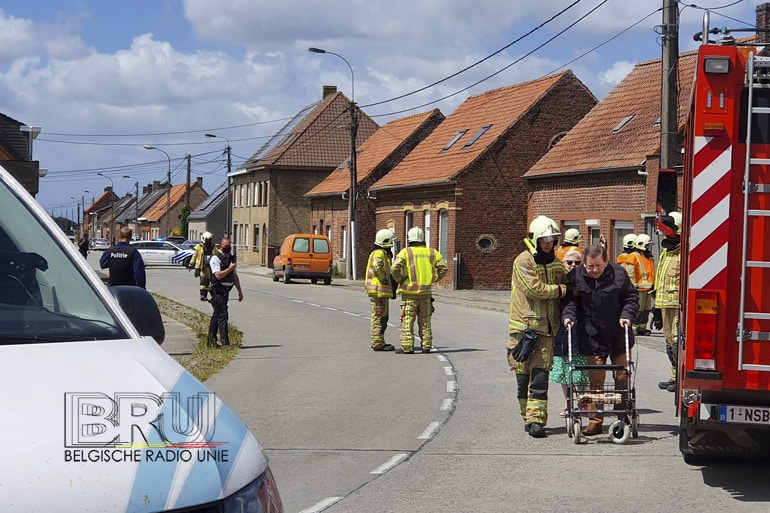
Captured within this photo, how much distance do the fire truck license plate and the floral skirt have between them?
7.89ft

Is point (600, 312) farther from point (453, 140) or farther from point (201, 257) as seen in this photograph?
point (453, 140)

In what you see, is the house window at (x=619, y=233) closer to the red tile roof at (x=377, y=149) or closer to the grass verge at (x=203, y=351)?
the grass verge at (x=203, y=351)

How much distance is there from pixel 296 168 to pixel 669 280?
57101 mm

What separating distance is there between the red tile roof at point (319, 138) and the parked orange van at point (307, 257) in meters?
25.4

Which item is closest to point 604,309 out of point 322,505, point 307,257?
point 322,505

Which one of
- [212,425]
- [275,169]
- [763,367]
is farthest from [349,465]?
[275,169]

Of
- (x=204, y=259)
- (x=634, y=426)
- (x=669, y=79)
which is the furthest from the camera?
(x=669, y=79)

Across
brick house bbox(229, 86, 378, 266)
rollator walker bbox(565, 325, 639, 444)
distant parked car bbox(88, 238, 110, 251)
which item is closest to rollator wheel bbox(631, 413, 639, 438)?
rollator walker bbox(565, 325, 639, 444)

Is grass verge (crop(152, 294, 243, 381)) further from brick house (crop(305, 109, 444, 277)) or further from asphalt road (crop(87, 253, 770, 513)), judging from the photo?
brick house (crop(305, 109, 444, 277))

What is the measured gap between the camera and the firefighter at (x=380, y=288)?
57.2ft

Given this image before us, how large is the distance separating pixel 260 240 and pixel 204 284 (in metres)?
52.6

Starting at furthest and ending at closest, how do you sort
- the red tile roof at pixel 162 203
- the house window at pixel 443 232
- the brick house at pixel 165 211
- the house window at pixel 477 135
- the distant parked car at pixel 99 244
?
the red tile roof at pixel 162 203
the brick house at pixel 165 211
the distant parked car at pixel 99 244
the house window at pixel 477 135
the house window at pixel 443 232

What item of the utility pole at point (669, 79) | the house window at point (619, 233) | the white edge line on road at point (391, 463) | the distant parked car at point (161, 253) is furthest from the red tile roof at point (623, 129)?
the distant parked car at point (161, 253)

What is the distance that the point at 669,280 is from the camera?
12680 millimetres
